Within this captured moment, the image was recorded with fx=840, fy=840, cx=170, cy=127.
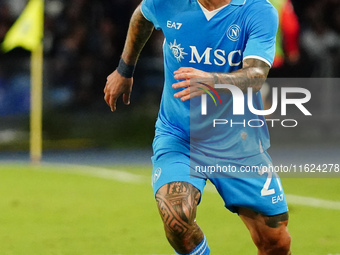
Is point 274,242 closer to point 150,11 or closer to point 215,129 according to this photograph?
point 215,129

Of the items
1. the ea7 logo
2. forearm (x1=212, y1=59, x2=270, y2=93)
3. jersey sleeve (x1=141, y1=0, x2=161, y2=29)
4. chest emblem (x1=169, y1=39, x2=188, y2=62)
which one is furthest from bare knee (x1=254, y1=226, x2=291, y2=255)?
jersey sleeve (x1=141, y1=0, x2=161, y2=29)

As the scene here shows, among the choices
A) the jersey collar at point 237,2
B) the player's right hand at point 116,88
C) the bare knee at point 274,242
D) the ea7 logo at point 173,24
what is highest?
the jersey collar at point 237,2

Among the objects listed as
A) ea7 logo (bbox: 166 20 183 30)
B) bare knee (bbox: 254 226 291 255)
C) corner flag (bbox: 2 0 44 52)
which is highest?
ea7 logo (bbox: 166 20 183 30)

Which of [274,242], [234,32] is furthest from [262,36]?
[274,242]

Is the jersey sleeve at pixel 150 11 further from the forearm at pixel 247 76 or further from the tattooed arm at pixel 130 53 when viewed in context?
the forearm at pixel 247 76

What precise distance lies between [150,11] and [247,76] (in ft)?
3.56

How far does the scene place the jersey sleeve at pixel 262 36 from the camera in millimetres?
5312

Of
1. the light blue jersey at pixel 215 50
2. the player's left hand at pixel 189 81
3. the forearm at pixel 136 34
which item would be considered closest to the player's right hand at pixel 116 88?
the forearm at pixel 136 34

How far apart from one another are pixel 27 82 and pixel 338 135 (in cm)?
628

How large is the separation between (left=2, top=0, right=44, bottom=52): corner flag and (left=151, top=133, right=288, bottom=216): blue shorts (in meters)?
8.70

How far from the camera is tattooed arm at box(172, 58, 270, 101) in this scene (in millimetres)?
4859

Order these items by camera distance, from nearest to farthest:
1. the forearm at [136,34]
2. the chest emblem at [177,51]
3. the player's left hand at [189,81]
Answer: the player's left hand at [189,81] → the chest emblem at [177,51] → the forearm at [136,34]

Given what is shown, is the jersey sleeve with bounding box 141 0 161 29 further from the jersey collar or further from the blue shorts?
the blue shorts

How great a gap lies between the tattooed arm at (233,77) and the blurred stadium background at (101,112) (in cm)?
512
